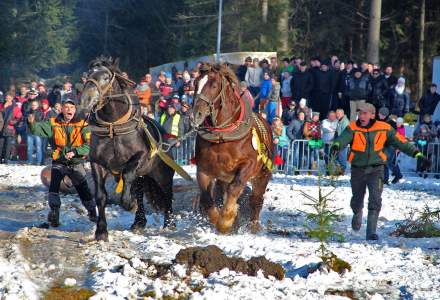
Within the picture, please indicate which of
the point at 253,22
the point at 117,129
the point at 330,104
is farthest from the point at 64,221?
the point at 253,22

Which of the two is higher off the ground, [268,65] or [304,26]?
[304,26]

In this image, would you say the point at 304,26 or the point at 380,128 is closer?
the point at 380,128

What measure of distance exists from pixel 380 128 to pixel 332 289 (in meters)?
3.85

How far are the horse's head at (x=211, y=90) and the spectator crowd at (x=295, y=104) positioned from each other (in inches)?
298

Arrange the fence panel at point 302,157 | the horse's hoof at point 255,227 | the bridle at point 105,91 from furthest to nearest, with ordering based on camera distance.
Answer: the fence panel at point 302,157 → the horse's hoof at point 255,227 → the bridle at point 105,91

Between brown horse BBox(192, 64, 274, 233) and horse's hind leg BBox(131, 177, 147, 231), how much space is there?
92 centimetres

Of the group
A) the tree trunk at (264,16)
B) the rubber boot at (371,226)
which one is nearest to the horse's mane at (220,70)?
the rubber boot at (371,226)

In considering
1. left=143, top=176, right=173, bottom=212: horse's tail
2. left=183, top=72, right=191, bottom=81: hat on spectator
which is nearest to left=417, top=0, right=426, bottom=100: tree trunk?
left=183, top=72, right=191, bottom=81: hat on spectator

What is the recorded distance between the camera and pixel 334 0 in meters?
34.8

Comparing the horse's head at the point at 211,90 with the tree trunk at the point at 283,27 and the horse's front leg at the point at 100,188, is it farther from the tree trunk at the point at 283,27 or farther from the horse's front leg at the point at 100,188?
the tree trunk at the point at 283,27

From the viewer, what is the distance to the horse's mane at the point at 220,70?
34.2 feet

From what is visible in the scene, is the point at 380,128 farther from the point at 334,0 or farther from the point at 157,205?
the point at 334,0

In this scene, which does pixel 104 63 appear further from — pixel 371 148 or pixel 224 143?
pixel 371 148

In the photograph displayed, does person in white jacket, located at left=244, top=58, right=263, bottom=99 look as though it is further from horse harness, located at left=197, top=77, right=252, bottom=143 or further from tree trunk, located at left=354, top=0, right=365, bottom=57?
tree trunk, located at left=354, top=0, right=365, bottom=57
